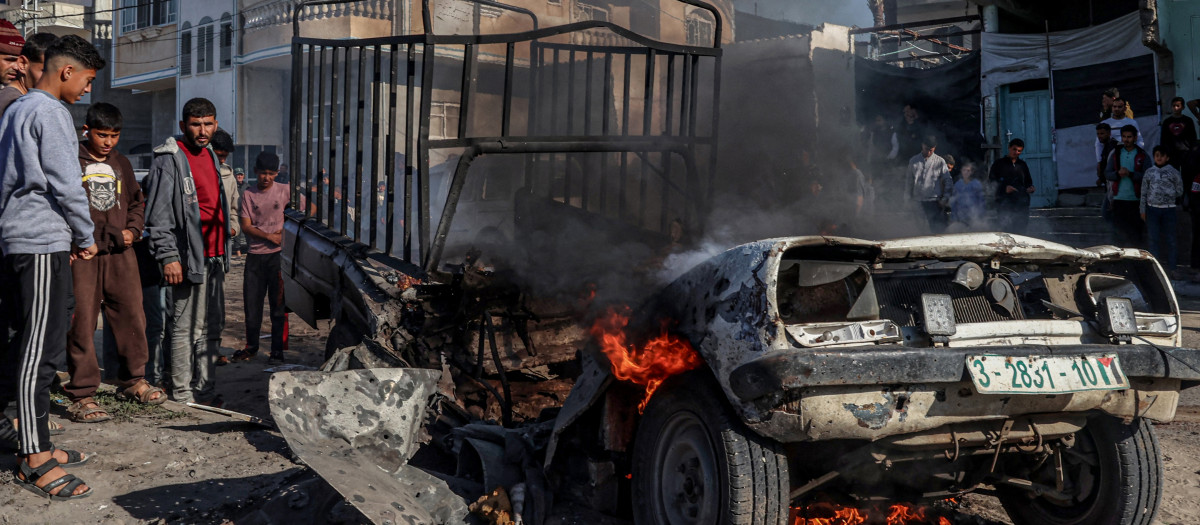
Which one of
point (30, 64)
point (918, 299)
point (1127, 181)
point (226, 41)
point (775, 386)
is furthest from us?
point (226, 41)

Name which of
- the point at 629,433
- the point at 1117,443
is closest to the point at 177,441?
the point at 629,433

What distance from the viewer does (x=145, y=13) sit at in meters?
28.4

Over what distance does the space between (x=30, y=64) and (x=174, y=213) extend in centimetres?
116

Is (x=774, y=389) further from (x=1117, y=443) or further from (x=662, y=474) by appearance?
(x=1117, y=443)

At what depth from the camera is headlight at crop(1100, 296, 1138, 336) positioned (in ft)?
9.20

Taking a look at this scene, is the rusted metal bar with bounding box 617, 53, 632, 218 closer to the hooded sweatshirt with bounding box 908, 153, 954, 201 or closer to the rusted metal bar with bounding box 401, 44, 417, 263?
the rusted metal bar with bounding box 401, 44, 417, 263

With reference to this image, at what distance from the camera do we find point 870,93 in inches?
667

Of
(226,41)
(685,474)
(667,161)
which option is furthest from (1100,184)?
(226,41)

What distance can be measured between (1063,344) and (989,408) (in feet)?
1.29

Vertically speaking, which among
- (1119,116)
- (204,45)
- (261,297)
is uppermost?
(204,45)

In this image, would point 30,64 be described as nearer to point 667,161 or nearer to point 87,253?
point 87,253

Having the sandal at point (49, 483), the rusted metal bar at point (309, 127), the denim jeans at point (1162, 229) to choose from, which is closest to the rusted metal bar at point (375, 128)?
the rusted metal bar at point (309, 127)

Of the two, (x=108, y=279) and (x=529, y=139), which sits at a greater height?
(x=529, y=139)

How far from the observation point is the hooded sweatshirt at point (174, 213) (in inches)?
195
